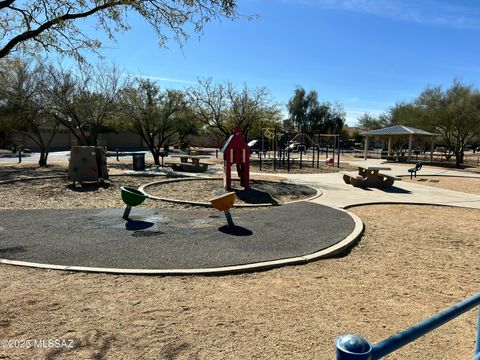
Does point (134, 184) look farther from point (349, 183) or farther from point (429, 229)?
point (429, 229)

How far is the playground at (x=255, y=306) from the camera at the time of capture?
314cm

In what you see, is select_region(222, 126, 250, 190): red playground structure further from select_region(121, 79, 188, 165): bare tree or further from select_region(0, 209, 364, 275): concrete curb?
select_region(121, 79, 188, 165): bare tree

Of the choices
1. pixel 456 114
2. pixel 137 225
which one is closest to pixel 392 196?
pixel 137 225

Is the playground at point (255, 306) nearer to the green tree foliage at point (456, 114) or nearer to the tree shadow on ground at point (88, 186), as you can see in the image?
the tree shadow on ground at point (88, 186)

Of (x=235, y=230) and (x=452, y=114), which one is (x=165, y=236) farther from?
(x=452, y=114)

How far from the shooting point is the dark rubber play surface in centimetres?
536

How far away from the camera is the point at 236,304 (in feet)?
13.0

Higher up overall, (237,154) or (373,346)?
(237,154)

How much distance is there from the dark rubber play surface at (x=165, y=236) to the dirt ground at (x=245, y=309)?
50 cm

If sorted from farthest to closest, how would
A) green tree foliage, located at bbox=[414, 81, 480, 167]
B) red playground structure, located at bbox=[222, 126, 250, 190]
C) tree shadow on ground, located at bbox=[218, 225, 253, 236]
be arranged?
1. green tree foliage, located at bbox=[414, 81, 480, 167]
2. red playground structure, located at bbox=[222, 126, 250, 190]
3. tree shadow on ground, located at bbox=[218, 225, 253, 236]

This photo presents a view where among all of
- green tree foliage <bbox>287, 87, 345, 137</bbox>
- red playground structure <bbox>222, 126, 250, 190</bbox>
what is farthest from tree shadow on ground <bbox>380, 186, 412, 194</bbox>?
green tree foliage <bbox>287, 87, 345, 137</bbox>

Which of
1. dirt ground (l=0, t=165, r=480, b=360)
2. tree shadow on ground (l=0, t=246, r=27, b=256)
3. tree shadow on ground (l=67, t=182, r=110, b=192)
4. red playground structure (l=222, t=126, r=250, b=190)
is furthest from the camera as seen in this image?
red playground structure (l=222, t=126, r=250, b=190)

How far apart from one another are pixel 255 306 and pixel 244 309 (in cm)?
13

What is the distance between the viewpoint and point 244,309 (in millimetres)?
3846
